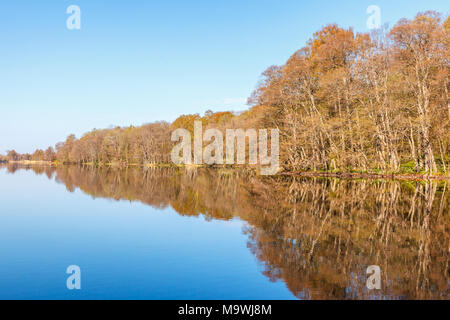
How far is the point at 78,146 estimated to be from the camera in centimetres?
11200

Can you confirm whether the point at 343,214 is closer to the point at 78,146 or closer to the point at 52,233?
the point at 52,233

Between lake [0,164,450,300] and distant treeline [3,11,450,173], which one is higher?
distant treeline [3,11,450,173]

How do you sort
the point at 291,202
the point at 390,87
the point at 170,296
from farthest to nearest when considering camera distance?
the point at 390,87 < the point at 291,202 < the point at 170,296

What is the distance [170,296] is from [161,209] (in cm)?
1038

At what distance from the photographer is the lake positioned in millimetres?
5539

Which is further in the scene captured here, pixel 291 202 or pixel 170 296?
pixel 291 202

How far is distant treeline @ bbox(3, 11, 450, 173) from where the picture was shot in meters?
26.7

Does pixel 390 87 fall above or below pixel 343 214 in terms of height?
above

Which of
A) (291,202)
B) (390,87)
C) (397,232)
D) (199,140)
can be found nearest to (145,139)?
(199,140)

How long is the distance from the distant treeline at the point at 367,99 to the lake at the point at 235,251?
16.2 meters

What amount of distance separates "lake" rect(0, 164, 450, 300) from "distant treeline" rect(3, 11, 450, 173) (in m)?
16.2

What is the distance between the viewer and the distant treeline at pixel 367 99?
2669cm

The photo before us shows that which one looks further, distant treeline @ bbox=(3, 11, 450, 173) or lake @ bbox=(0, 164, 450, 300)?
distant treeline @ bbox=(3, 11, 450, 173)
